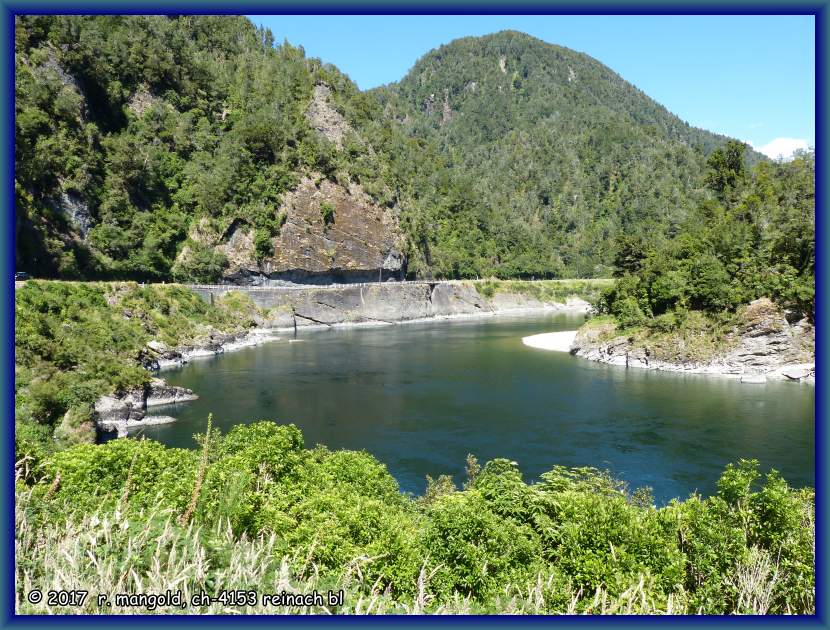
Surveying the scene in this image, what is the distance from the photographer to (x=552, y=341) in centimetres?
6606

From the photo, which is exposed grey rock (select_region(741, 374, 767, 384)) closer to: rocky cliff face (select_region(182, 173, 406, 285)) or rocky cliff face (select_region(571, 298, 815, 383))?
rocky cliff face (select_region(571, 298, 815, 383))

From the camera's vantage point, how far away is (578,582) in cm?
895

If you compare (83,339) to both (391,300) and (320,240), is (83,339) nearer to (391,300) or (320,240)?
(320,240)

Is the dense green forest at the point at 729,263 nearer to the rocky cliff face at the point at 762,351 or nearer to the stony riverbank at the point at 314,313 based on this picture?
the rocky cliff face at the point at 762,351

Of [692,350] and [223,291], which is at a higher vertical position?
[223,291]

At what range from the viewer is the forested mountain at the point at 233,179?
67.3 meters

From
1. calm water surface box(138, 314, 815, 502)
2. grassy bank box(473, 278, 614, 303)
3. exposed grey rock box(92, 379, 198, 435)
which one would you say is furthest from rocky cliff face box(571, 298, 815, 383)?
grassy bank box(473, 278, 614, 303)

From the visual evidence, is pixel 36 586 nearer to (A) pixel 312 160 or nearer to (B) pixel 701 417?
(B) pixel 701 417

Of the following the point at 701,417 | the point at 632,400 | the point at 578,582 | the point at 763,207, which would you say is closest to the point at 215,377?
the point at 632,400

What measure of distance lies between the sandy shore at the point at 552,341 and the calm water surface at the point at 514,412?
13.2 ft

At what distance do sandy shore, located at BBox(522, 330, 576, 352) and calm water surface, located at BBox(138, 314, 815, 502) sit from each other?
404cm

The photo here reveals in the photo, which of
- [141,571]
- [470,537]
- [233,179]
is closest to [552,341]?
[470,537]

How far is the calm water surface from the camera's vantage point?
25.6 meters

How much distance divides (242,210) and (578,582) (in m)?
90.2
